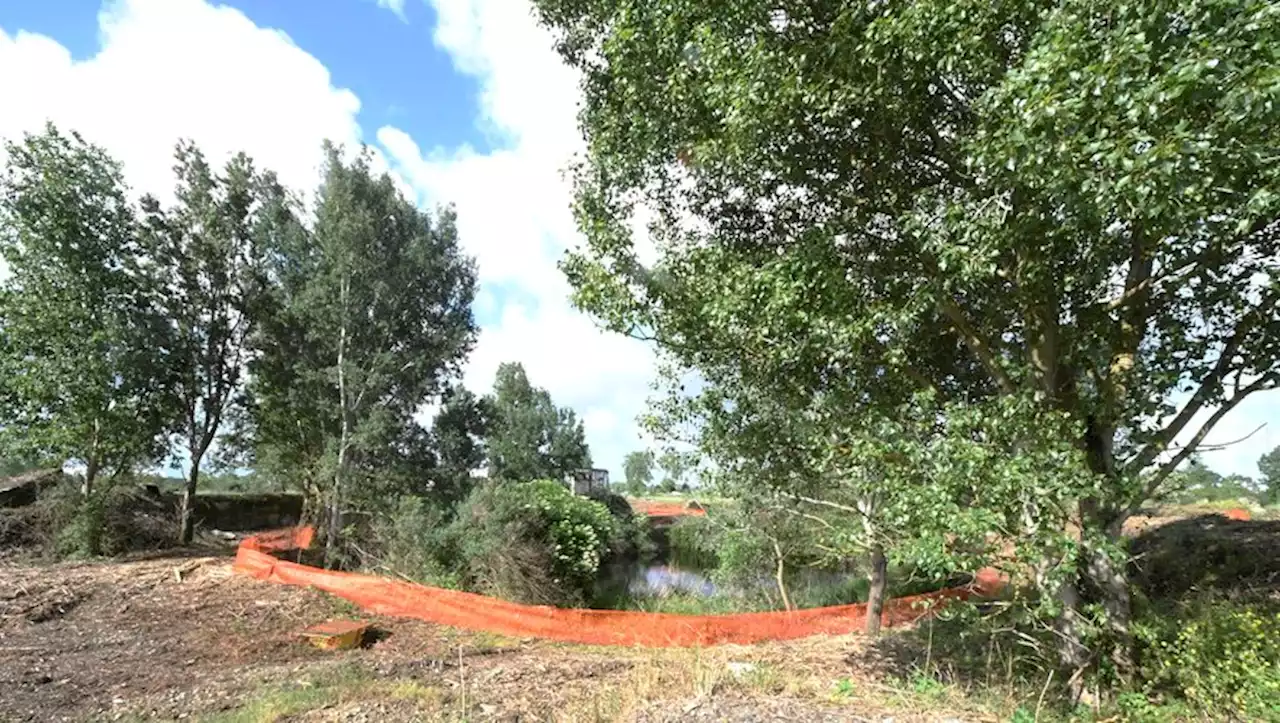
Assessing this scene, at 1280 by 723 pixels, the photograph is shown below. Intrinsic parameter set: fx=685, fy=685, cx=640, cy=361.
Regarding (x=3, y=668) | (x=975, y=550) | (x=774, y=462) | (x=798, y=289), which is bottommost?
(x=3, y=668)

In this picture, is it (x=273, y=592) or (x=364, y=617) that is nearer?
(x=364, y=617)

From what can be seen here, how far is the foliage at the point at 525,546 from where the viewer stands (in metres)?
12.1

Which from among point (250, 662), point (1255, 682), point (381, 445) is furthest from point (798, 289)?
point (381, 445)

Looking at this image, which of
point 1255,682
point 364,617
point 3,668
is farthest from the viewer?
point 364,617

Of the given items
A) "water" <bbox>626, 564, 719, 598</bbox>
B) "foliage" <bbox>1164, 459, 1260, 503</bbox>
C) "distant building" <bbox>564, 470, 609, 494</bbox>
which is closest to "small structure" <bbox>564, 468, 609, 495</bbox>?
"distant building" <bbox>564, 470, 609, 494</bbox>

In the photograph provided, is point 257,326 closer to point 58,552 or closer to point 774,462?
point 58,552

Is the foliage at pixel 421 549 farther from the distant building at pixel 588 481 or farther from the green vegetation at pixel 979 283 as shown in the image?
the distant building at pixel 588 481

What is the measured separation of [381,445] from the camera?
13672 mm

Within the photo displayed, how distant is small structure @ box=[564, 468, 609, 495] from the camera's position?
26.1 m

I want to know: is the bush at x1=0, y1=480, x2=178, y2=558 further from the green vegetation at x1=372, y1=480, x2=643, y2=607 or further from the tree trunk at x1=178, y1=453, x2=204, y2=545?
the green vegetation at x1=372, y1=480, x2=643, y2=607

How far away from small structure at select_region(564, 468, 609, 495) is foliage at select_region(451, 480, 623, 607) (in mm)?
11769

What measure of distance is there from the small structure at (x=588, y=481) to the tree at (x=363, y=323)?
11.6 metres

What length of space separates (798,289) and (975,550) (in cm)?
217

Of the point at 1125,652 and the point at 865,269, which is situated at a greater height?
the point at 865,269
